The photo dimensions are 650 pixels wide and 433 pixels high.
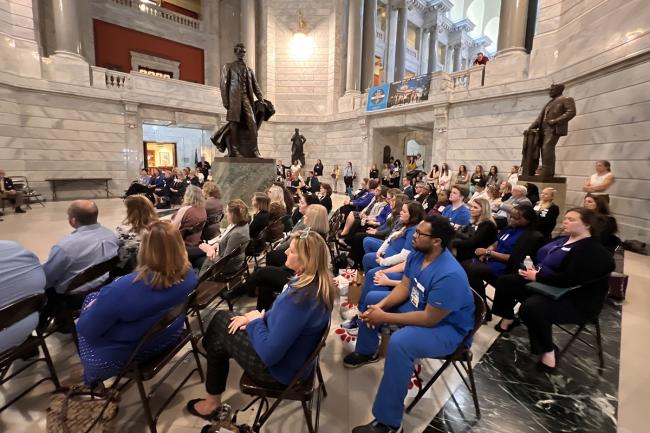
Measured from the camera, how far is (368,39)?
17.3 meters

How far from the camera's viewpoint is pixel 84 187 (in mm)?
12445

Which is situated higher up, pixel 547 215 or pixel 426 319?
pixel 547 215

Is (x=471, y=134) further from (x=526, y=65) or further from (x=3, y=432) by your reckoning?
(x=3, y=432)

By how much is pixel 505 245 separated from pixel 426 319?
6.42 feet

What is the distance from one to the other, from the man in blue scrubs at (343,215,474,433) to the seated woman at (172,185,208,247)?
246 cm

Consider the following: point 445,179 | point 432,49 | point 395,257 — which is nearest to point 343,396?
point 395,257

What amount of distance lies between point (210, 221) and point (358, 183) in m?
12.0

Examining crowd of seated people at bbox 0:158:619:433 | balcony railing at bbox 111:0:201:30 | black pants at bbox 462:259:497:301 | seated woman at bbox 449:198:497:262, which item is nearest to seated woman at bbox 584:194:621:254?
crowd of seated people at bbox 0:158:619:433

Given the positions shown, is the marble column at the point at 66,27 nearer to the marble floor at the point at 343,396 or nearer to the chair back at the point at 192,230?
the chair back at the point at 192,230

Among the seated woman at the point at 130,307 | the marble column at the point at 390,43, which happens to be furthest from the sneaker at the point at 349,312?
the marble column at the point at 390,43

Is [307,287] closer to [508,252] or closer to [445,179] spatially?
[508,252]

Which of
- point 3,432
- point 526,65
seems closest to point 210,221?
point 3,432

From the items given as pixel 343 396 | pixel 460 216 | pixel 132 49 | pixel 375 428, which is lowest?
pixel 343 396

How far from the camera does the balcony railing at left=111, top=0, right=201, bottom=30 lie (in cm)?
1556
